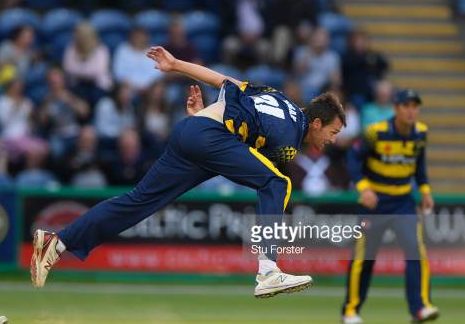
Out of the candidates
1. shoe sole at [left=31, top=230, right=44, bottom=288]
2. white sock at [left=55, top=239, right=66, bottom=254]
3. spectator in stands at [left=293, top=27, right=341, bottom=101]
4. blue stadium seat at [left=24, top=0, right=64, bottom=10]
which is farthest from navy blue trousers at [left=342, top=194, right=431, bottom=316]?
blue stadium seat at [left=24, top=0, right=64, bottom=10]

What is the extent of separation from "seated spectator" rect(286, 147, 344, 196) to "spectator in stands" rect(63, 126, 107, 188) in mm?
2375

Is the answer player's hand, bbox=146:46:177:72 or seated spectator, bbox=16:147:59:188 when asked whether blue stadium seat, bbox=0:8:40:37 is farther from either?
player's hand, bbox=146:46:177:72

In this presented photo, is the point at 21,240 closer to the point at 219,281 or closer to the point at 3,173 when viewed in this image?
the point at 3,173

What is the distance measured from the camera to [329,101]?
1034 cm

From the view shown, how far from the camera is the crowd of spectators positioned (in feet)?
56.6

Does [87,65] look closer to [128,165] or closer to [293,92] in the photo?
[128,165]

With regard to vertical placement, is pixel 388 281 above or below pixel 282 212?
below

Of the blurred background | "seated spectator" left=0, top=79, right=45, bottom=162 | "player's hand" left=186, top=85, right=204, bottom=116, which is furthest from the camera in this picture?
"seated spectator" left=0, top=79, right=45, bottom=162

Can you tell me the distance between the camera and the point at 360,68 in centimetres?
1917

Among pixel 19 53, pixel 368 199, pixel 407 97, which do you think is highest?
pixel 19 53

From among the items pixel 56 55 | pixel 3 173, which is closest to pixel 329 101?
pixel 3 173

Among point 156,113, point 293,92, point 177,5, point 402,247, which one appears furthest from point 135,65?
point 402,247

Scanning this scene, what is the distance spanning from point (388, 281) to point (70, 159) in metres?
4.22

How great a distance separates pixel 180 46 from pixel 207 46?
887 millimetres
